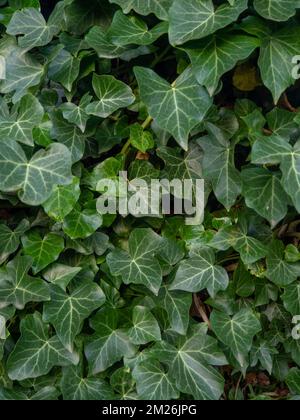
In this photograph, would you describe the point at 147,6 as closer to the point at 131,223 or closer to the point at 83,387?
the point at 131,223

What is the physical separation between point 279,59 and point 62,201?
0.56 m

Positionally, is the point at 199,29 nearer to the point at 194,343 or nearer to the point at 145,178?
the point at 145,178

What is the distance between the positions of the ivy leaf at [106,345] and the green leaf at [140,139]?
1.28 feet

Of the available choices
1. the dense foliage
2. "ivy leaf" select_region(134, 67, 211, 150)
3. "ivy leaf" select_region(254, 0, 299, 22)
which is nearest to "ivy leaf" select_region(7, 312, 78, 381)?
the dense foliage

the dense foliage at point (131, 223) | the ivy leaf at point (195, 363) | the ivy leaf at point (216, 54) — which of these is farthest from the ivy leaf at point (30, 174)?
the ivy leaf at point (195, 363)

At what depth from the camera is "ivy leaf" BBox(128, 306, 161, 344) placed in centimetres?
131

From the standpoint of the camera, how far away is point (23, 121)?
50.1 inches

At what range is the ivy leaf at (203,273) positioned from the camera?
1.29 meters

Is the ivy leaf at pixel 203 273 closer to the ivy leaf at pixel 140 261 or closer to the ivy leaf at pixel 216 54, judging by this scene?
the ivy leaf at pixel 140 261

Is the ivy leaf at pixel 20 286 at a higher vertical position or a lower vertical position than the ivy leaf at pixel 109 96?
lower

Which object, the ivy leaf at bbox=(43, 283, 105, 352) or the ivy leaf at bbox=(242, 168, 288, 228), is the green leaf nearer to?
the ivy leaf at bbox=(242, 168, 288, 228)

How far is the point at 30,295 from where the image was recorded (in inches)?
51.1

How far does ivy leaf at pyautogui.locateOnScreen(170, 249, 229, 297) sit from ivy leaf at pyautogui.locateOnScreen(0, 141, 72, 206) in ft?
1.09

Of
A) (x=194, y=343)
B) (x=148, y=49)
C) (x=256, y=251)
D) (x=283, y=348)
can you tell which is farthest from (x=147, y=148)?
(x=283, y=348)
